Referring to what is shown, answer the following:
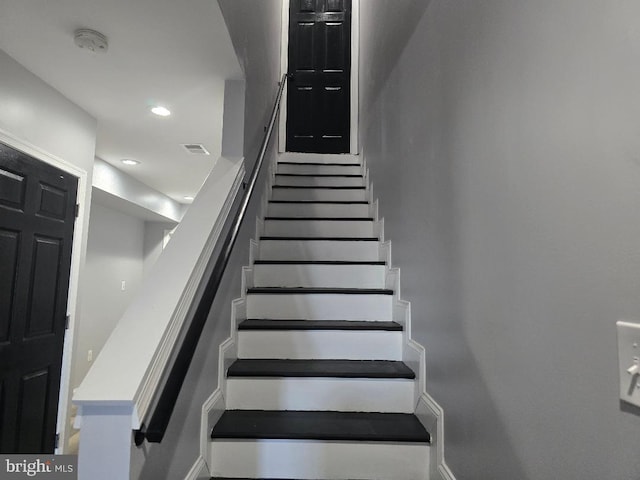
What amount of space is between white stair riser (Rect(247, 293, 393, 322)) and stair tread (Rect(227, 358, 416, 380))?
1.04ft

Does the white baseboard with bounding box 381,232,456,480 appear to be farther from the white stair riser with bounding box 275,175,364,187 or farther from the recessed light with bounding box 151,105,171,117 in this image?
the recessed light with bounding box 151,105,171,117

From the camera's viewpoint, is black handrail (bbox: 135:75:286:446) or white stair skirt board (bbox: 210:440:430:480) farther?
white stair skirt board (bbox: 210:440:430:480)

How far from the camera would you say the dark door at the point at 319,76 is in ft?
14.7

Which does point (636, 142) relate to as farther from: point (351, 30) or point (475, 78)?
point (351, 30)

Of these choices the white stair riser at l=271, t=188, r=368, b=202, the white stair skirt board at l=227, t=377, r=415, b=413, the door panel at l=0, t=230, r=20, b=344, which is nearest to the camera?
the white stair skirt board at l=227, t=377, r=415, b=413

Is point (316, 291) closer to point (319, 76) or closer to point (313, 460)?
point (313, 460)

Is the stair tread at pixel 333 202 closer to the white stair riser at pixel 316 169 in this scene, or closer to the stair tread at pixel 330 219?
the stair tread at pixel 330 219

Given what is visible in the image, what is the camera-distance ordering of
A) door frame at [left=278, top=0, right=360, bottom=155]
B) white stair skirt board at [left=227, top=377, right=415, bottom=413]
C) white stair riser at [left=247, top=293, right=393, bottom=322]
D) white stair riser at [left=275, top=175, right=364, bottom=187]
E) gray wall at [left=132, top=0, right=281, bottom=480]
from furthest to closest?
door frame at [left=278, top=0, right=360, bottom=155] < white stair riser at [left=275, top=175, right=364, bottom=187] < white stair riser at [left=247, top=293, right=393, bottom=322] < white stair skirt board at [left=227, top=377, right=415, bottom=413] < gray wall at [left=132, top=0, right=281, bottom=480]

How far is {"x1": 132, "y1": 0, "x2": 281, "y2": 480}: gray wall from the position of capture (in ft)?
3.57

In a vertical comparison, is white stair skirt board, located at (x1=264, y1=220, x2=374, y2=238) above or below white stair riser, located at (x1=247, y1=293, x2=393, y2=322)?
above

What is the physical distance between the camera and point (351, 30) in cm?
461

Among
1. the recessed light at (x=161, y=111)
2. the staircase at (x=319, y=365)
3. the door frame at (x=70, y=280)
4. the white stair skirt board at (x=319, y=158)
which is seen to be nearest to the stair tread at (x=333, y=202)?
the staircase at (x=319, y=365)

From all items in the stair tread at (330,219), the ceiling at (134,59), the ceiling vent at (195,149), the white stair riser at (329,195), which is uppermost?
the ceiling vent at (195,149)

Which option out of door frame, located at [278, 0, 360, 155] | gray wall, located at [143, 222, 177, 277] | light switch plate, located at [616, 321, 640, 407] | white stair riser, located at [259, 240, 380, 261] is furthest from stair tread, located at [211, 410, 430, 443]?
gray wall, located at [143, 222, 177, 277]
